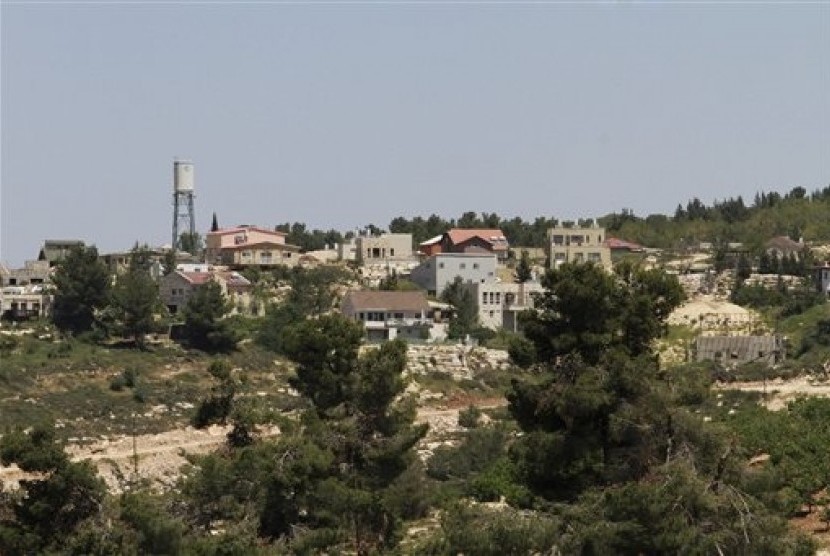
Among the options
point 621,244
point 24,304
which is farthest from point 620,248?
point 24,304

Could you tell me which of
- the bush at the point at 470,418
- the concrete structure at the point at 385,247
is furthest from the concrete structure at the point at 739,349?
the concrete structure at the point at 385,247

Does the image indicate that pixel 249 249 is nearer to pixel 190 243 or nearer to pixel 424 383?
pixel 190 243

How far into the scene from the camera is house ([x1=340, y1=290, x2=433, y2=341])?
6981cm

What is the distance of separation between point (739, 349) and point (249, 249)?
1113 inches

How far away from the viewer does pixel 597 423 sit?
1099 inches

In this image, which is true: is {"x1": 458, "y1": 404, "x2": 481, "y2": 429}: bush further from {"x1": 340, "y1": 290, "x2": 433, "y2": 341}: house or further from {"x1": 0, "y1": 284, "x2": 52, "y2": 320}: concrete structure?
{"x1": 0, "y1": 284, "x2": 52, "y2": 320}: concrete structure

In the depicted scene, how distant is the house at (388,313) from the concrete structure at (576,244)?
1454cm

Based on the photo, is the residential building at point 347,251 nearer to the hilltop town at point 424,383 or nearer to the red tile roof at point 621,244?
the hilltop town at point 424,383

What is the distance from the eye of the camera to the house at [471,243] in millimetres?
86750

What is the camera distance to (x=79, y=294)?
2589 inches

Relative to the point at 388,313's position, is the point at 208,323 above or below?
below

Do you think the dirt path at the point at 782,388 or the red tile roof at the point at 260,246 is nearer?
the dirt path at the point at 782,388

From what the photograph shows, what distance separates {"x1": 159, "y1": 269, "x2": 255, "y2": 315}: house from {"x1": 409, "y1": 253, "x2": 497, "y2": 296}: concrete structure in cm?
934

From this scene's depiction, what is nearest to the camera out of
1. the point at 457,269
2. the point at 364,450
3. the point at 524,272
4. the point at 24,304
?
the point at 364,450
